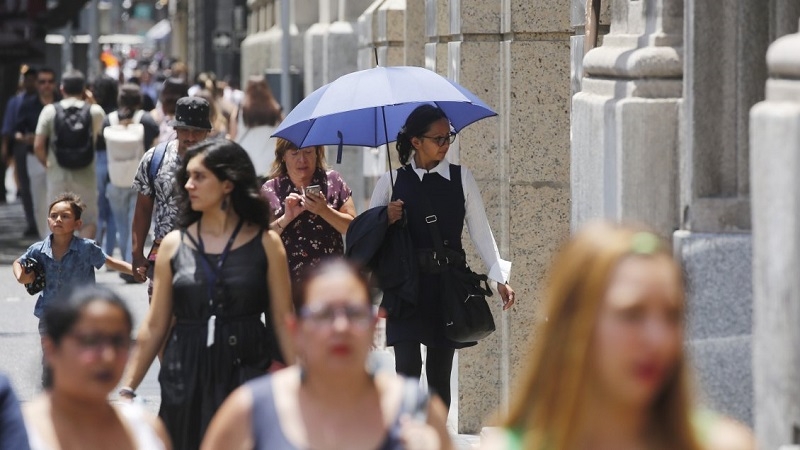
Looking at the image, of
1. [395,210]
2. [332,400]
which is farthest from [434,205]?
[332,400]

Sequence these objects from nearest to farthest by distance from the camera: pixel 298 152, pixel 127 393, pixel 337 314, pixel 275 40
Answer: pixel 337 314 → pixel 127 393 → pixel 298 152 → pixel 275 40

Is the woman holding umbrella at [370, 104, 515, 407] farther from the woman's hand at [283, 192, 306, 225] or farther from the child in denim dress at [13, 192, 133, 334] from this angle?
the child in denim dress at [13, 192, 133, 334]

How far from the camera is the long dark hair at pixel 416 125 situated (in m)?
7.98

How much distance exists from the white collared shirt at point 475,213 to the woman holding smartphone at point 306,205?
10.2 inches

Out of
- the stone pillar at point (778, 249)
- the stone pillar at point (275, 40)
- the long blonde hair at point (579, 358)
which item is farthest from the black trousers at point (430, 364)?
the stone pillar at point (275, 40)

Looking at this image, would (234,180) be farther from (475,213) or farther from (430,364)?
(430,364)

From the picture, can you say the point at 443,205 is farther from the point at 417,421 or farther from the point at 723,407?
the point at 417,421

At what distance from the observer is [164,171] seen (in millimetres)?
8992

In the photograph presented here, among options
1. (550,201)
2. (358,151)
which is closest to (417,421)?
(550,201)

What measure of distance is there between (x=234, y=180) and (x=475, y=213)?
1955 millimetres

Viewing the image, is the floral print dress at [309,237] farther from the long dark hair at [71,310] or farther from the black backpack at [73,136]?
the black backpack at [73,136]

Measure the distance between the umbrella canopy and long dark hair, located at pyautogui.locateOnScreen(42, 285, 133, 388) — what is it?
412 cm

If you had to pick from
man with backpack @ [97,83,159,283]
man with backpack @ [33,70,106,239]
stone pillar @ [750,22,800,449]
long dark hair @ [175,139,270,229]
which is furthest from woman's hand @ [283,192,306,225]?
man with backpack @ [33,70,106,239]

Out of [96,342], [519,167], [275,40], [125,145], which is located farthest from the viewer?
[275,40]
